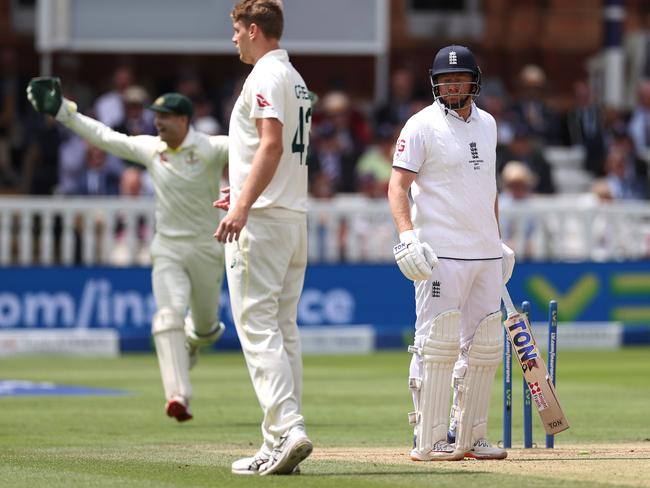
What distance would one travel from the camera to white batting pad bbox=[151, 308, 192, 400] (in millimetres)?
11055

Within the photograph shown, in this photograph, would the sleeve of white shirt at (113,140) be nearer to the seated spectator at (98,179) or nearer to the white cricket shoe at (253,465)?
the white cricket shoe at (253,465)

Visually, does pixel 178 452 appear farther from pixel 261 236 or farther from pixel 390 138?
pixel 390 138

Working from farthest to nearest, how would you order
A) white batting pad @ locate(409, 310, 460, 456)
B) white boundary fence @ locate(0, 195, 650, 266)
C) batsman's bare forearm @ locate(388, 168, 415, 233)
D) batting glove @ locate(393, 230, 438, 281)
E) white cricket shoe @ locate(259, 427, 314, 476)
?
1. white boundary fence @ locate(0, 195, 650, 266)
2. white batting pad @ locate(409, 310, 460, 456)
3. batsman's bare forearm @ locate(388, 168, 415, 233)
4. batting glove @ locate(393, 230, 438, 281)
5. white cricket shoe @ locate(259, 427, 314, 476)

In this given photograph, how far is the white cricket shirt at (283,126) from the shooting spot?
813 cm

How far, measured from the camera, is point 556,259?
19391 mm

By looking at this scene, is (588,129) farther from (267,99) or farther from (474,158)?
(267,99)

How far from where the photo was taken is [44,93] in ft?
35.3

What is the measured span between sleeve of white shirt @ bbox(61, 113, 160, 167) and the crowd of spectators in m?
7.46

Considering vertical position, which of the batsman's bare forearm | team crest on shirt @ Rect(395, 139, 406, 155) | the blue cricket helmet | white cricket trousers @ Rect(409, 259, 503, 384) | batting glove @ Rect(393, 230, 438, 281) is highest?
the blue cricket helmet

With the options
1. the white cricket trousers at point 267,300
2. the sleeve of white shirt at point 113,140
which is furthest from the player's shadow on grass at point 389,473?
the sleeve of white shirt at point 113,140

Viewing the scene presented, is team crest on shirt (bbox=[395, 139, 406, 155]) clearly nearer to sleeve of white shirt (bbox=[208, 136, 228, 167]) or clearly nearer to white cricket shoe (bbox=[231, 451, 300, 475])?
white cricket shoe (bbox=[231, 451, 300, 475])

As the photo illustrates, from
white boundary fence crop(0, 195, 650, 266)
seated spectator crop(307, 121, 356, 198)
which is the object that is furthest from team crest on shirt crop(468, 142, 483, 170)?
seated spectator crop(307, 121, 356, 198)

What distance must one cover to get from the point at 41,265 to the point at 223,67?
8384 mm

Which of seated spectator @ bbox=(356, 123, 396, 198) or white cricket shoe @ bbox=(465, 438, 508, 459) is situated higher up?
seated spectator @ bbox=(356, 123, 396, 198)
